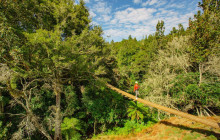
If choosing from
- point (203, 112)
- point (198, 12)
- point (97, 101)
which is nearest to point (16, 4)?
point (97, 101)

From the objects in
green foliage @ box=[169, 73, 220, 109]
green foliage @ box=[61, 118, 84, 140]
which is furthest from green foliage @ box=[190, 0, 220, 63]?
green foliage @ box=[61, 118, 84, 140]

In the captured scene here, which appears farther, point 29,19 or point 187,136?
point 29,19

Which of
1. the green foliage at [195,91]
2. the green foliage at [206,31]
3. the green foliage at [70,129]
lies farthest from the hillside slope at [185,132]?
the green foliage at [206,31]

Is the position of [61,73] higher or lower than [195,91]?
higher

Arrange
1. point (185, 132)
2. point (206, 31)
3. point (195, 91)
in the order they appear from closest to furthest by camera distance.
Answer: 1. point (185, 132)
2. point (206, 31)
3. point (195, 91)

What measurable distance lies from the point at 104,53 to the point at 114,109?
7014 mm

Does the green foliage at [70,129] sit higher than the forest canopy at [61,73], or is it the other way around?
the forest canopy at [61,73]

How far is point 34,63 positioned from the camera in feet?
20.5

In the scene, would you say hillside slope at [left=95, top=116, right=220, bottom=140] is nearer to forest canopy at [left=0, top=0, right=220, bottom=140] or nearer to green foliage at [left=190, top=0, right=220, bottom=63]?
forest canopy at [left=0, top=0, right=220, bottom=140]

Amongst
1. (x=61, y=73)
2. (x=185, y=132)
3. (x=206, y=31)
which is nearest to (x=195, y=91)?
(x=185, y=132)

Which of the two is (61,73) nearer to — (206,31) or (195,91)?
(195,91)

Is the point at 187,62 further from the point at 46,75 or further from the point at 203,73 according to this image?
the point at 46,75

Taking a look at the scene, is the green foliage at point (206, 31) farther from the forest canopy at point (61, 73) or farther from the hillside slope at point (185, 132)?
the hillside slope at point (185, 132)

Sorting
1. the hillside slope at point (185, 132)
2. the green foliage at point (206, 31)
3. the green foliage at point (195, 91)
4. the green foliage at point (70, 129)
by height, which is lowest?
the green foliage at point (70, 129)
